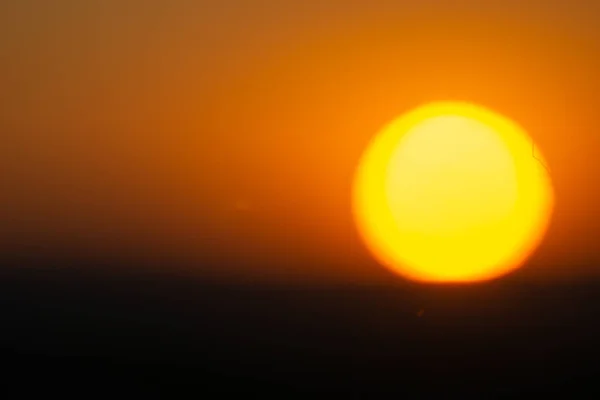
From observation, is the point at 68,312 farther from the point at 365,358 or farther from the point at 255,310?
the point at 365,358

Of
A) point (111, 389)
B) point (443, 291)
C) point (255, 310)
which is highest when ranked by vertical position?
point (443, 291)

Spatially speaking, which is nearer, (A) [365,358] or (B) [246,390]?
(B) [246,390]

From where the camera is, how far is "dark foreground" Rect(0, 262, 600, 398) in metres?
17.6

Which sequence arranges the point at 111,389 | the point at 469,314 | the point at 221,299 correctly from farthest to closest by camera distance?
the point at 221,299 < the point at 469,314 < the point at 111,389

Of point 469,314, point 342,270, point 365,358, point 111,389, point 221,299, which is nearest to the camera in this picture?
point 111,389

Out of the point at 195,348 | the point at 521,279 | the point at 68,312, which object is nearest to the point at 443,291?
the point at 521,279

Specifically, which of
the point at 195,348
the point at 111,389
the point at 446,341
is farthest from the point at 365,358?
the point at 111,389

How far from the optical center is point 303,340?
62.7 feet

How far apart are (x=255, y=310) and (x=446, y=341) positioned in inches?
139

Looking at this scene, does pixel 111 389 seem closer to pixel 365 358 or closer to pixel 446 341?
pixel 365 358

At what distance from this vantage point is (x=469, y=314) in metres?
20.2

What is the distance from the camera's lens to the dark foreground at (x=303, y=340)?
17.6m

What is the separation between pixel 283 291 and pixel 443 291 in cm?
308

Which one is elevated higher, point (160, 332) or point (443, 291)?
point (443, 291)
